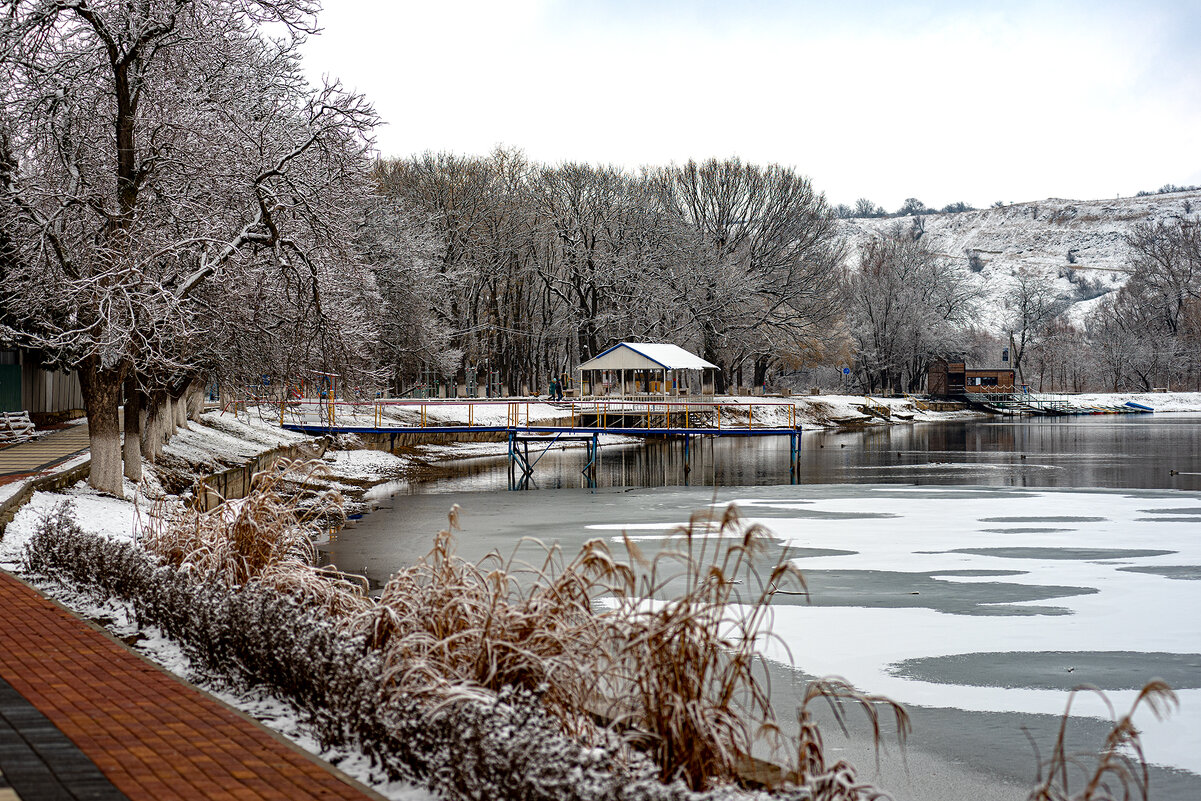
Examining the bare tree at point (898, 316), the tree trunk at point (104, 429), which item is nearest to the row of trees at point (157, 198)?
the tree trunk at point (104, 429)

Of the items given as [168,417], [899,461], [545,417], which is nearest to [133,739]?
[168,417]

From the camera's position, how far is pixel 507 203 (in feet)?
228

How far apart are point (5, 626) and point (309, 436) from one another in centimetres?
3462

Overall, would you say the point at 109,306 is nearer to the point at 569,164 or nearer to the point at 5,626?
the point at 5,626

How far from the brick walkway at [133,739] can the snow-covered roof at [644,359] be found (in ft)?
178

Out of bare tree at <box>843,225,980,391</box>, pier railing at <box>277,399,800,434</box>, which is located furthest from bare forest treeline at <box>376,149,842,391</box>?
bare tree at <box>843,225,980,391</box>

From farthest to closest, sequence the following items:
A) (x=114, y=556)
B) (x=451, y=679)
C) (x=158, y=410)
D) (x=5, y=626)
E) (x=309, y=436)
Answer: (x=309, y=436) → (x=158, y=410) → (x=114, y=556) → (x=5, y=626) → (x=451, y=679)

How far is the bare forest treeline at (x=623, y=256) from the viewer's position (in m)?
67.5

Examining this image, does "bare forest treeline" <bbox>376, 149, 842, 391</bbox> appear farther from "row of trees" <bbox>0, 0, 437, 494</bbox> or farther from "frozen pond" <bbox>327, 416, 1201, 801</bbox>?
"row of trees" <bbox>0, 0, 437, 494</bbox>

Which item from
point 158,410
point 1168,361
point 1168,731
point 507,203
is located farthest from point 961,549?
point 1168,361

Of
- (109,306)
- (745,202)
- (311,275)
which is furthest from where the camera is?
(745,202)

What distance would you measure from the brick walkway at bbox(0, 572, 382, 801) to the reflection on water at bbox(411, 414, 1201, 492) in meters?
25.6

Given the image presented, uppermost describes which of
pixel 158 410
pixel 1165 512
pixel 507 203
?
pixel 507 203

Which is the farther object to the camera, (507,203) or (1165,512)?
(507,203)
